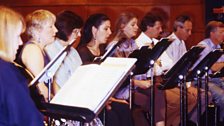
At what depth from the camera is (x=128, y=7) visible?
8.78 m

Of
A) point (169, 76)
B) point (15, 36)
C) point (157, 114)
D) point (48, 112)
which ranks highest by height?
point (15, 36)

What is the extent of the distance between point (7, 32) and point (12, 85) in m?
0.30

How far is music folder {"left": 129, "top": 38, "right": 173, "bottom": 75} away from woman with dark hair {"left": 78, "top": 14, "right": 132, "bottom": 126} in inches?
15.4

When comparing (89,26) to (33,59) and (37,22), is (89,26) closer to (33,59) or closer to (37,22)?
(37,22)

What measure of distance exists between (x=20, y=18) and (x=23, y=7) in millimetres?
5379

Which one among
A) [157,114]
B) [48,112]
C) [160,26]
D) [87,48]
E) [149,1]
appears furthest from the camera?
[149,1]

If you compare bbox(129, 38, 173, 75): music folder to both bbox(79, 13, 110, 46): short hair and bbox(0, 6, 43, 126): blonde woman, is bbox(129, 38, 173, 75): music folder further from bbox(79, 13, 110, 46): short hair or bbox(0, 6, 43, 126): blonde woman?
bbox(0, 6, 43, 126): blonde woman

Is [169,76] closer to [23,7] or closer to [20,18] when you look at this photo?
[20,18]

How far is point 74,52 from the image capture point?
4930 millimetres

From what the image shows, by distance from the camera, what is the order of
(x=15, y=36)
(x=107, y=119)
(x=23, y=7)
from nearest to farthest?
(x=15, y=36) → (x=107, y=119) → (x=23, y=7)

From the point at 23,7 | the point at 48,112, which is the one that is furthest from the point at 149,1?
the point at 48,112

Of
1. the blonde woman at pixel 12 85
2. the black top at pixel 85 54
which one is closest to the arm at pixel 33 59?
the black top at pixel 85 54

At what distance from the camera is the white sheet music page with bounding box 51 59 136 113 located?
3021mm

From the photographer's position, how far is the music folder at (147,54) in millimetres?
4789
